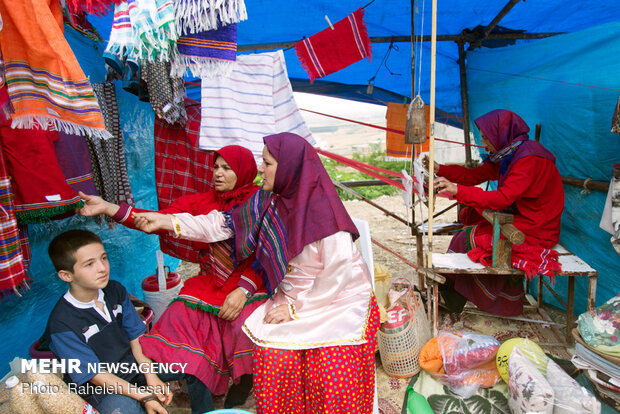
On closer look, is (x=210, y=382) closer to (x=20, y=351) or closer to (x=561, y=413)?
(x=20, y=351)

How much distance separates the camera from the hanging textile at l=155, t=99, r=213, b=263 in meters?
3.10

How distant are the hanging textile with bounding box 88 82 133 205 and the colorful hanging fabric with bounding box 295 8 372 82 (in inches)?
68.1

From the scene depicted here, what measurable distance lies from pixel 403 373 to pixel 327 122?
38.8 m

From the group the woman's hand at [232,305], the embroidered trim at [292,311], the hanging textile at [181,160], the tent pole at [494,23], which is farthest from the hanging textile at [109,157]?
the tent pole at [494,23]

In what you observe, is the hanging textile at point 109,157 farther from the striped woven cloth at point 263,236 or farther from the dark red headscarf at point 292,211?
the dark red headscarf at point 292,211

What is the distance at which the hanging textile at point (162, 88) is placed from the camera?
2.41 metres

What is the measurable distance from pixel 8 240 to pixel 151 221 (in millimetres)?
678

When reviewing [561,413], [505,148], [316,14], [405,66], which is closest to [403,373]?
[561,413]

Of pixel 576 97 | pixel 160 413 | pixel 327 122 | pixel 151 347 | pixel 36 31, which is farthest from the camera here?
pixel 327 122

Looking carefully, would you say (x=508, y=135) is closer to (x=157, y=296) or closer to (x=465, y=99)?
(x=465, y=99)

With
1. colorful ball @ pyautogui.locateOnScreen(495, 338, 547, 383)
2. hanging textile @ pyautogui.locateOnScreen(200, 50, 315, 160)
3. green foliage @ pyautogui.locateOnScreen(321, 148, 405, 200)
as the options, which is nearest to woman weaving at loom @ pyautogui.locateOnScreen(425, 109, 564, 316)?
colorful ball @ pyautogui.locateOnScreen(495, 338, 547, 383)

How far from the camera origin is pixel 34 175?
1.77 meters

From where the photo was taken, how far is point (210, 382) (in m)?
2.07

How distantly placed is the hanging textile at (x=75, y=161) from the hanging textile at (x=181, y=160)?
0.83 metres
